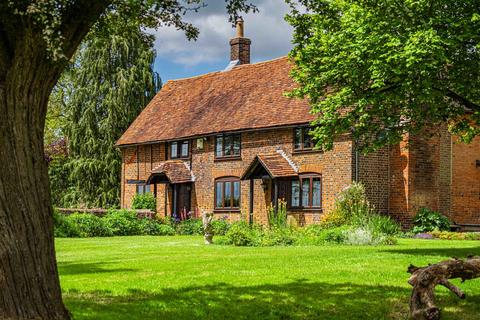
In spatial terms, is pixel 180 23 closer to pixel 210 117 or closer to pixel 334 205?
pixel 334 205

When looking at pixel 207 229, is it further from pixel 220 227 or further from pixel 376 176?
pixel 376 176

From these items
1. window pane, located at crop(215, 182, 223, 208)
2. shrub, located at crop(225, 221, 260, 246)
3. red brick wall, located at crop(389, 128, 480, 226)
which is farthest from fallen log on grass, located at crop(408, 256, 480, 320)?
window pane, located at crop(215, 182, 223, 208)

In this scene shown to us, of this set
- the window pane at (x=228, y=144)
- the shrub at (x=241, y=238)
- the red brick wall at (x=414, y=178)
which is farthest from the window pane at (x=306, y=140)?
the shrub at (x=241, y=238)

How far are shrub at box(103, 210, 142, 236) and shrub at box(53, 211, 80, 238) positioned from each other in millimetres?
1863

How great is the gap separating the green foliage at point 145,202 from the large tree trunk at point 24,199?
2983cm

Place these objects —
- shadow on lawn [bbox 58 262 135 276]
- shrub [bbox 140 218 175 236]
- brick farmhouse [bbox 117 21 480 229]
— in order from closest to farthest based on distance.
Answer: shadow on lawn [bbox 58 262 135 276]
brick farmhouse [bbox 117 21 480 229]
shrub [bbox 140 218 175 236]

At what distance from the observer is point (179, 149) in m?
37.1

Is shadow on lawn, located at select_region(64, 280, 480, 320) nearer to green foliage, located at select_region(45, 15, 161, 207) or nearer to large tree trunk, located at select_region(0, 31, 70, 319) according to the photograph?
large tree trunk, located at select_region(0, 31, 70, 319)

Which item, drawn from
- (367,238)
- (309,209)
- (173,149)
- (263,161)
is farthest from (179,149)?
(367,238)

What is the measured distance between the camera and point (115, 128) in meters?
45.9

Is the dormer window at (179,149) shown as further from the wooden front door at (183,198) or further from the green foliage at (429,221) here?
the green foliage at (429,221)

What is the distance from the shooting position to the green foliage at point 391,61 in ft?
55.2

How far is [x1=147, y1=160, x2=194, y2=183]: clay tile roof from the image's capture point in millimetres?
35688

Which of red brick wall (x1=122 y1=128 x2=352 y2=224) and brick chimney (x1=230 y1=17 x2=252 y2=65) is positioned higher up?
brick chimney (x1=230 y1=17 x2=252 y2=65)
